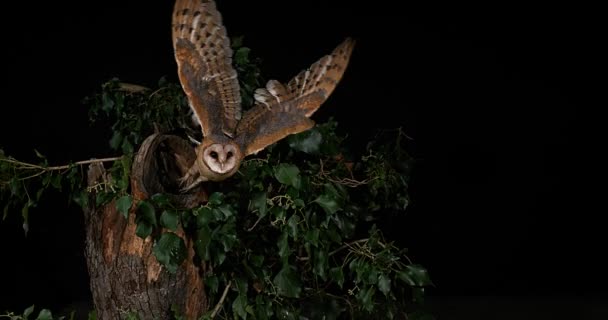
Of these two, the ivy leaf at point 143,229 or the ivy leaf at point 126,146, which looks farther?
the ivy leaf at point 126,146

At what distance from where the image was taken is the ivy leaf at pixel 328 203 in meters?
1.67

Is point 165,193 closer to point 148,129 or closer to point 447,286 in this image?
point 148,129

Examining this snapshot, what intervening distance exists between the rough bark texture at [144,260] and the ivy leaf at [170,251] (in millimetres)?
91

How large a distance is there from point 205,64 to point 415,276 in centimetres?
55

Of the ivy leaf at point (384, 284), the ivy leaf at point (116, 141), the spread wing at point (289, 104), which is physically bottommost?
the ivy leaf at point (384, 284)

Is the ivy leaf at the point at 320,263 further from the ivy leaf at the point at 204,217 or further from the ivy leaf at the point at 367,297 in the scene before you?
the ivy leaf at the point at 204,217

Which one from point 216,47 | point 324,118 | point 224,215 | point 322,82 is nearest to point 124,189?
point 224,215

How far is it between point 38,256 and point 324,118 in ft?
2.66

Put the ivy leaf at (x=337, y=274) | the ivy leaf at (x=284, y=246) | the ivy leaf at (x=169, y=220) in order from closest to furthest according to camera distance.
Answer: the ivy leaf at (x=169, y=220) < the ivy leaf at (x=284, y=246) < the ivy leaf at (x=337, y=274)

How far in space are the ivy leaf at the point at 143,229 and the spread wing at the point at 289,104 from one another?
0.67ft

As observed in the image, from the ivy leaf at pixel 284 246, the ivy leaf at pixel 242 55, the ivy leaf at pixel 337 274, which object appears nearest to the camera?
Answer: the ivy leaf at pixel 284 246

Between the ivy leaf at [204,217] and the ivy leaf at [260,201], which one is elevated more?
the ivy leaf at [204,217]

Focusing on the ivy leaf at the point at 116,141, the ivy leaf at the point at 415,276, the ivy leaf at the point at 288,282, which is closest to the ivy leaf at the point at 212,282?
the ivy leaf at the point at 288,282

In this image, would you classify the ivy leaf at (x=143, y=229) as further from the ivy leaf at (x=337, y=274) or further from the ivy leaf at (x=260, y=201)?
the ivy leaf at (x=337, y=274)
